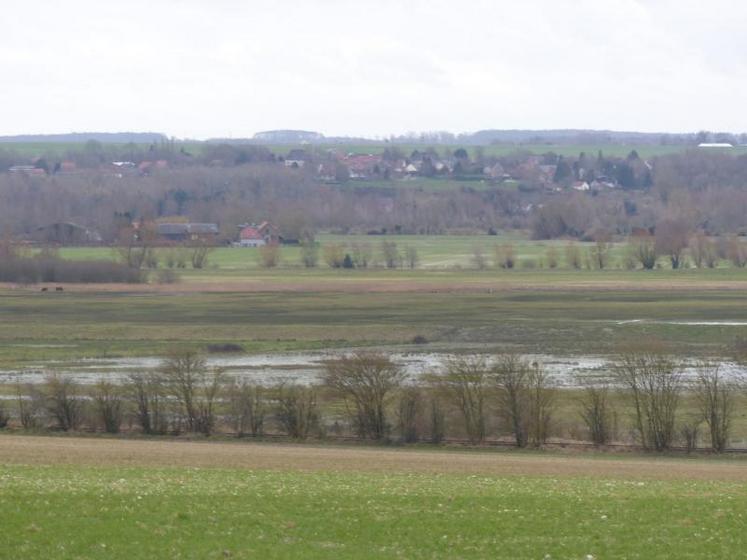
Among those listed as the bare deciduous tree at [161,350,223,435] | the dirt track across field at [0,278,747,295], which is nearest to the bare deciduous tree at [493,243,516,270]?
the dirt track across field at [0,278,747,295]

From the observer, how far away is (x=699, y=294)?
7525 centimetres

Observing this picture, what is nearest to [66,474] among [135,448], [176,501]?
[176,501]

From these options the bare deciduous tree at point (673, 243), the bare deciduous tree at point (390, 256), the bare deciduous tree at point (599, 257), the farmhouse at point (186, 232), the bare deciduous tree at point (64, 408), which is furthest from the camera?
the farmhouse at point (186, 232)

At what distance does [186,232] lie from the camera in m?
133

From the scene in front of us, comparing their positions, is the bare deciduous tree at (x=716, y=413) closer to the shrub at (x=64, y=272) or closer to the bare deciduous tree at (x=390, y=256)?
the shrub at (x=64, y=272)

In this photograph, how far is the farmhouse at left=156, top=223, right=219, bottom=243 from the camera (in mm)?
130250

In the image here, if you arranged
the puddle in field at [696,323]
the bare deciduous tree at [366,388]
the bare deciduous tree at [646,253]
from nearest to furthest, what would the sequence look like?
1. the bare deciduous tree at [366,388]
2. the puddle in field at [696,323]
3. the bare deciduous tree at [646,253]

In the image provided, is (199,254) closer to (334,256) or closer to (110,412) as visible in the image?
(334,256)

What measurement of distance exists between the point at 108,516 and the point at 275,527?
6.30 ft

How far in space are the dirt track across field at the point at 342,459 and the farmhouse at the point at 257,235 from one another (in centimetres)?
10290

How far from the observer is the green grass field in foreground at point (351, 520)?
14109 millimetres

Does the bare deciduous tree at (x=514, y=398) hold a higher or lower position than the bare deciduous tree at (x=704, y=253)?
higher

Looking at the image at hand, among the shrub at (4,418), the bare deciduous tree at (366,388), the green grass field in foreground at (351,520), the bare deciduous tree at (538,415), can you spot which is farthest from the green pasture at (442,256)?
the green grass field in foreground at (351,520)

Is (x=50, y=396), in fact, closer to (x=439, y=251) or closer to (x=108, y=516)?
(x=108, y=516)
